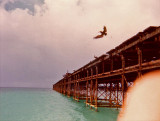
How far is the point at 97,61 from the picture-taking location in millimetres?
17484

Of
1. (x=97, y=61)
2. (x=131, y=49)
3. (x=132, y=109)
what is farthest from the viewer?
(x=97, y=61)

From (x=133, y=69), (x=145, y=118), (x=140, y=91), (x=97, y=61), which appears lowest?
(x=145, y=118)

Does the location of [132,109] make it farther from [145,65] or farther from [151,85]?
[145,65]

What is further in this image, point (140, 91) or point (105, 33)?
point (105, 33)

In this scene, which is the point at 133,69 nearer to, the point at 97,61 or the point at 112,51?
the point at 112,51

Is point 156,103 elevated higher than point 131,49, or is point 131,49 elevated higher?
point 131,49

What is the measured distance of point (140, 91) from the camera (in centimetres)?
1191

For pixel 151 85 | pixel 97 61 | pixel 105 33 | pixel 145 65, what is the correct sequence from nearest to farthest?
pixel 145 65 → pixel 151 85 → pixel 105 33 → pixel 97 61

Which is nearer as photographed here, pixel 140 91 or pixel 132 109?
pixel 140 91

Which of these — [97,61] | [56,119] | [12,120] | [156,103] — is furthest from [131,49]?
[12,120]

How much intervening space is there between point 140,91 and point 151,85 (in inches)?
54.3

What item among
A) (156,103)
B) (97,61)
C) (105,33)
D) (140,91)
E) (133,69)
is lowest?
(156,103)

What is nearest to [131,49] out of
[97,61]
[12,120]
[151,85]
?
[151,85]

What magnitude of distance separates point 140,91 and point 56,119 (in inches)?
361
